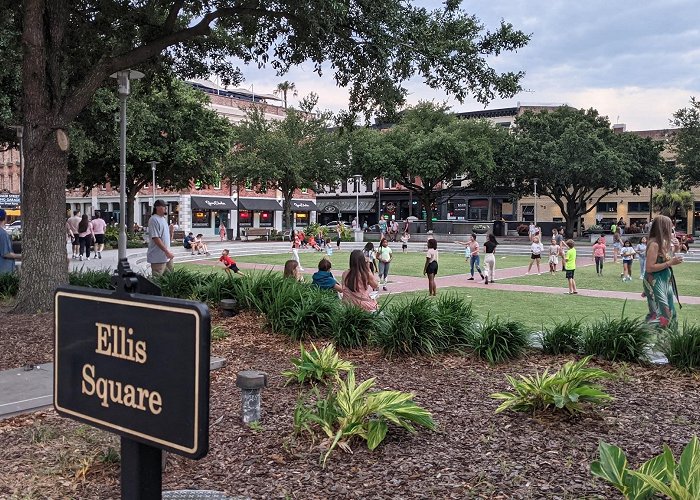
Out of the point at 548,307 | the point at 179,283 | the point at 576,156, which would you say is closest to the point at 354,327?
the point at 179,283

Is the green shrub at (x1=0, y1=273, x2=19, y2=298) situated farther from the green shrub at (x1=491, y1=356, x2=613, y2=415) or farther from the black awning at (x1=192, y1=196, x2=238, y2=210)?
the black awning at (x1=192, y1=196, x2=238, y2=210)

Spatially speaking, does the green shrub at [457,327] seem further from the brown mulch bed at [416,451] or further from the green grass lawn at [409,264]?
the green grass lawn at [409,264]

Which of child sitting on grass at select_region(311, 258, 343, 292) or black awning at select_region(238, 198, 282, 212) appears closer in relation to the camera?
child sitting on grass at select_region(311, 258, 343, 292)

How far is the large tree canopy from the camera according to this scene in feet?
148

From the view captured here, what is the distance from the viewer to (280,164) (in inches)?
2028

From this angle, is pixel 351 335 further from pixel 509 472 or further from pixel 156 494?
pixel 156 494

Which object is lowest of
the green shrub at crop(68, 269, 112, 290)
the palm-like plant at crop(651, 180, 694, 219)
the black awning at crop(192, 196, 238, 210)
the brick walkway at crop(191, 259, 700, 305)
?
the brick walkway at crop(191, 259, 700, 305)

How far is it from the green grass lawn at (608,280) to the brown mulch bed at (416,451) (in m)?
14.4

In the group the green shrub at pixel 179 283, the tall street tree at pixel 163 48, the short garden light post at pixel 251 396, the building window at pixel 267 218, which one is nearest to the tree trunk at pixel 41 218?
the tall street tree at pixel 163 48

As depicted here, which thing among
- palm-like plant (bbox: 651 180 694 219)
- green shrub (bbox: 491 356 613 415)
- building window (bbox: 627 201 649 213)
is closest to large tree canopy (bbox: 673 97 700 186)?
palm-like plant (bbox: 651 180 694 219)

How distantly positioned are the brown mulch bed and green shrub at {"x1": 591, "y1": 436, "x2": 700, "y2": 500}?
0.74 feet

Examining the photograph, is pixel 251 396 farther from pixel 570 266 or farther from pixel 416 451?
pixel 570 266

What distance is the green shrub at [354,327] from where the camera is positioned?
725 cm

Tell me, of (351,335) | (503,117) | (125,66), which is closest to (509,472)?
(351,335)
